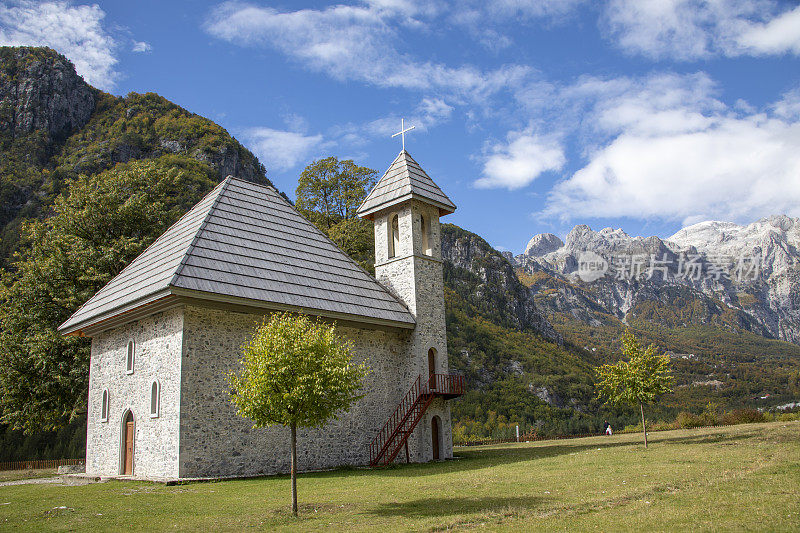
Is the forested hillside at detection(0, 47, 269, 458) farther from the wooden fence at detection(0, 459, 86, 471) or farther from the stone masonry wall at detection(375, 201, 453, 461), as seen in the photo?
the stone masonry wall at detection(375, 201, 453, 461)

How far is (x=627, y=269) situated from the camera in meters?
131

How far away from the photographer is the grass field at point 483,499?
8242mm

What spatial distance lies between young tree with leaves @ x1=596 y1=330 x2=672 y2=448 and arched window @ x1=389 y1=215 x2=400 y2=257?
927cm

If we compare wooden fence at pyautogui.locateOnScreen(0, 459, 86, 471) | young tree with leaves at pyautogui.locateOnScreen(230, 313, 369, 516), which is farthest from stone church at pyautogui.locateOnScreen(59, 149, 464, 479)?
wooden fence at pyautogui.locateOnScreen(0, 459, 86, 471)

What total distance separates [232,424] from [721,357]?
3370 inches

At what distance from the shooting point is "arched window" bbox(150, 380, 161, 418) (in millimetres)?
16359

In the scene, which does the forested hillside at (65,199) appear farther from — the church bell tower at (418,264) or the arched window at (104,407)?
the church bell tower at (418,264)

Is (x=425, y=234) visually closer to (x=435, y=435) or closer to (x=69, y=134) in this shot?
(x=435, y=435)

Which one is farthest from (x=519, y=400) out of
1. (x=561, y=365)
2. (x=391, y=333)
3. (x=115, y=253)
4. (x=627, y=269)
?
(x=627, y=269)

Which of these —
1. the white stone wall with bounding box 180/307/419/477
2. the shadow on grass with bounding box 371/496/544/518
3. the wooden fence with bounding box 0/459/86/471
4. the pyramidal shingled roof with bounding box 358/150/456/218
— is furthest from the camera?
the wooden fence with bounding box 0/459/86/471

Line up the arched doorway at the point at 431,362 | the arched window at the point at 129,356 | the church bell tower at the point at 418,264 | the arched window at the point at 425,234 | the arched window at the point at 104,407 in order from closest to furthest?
the arched window at the point at 129,356 → the arched window at the point at 104,407 → the church bell tower at the point at 418,264 → the arched doorway at the point at 431,362 → the arched window at the point at 425,234

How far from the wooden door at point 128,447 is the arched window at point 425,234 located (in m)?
12.2

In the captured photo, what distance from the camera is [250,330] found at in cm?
1744

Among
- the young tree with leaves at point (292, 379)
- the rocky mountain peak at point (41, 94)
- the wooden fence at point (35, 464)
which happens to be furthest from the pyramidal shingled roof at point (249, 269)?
the rocky mountain peak at point (41, 94)
